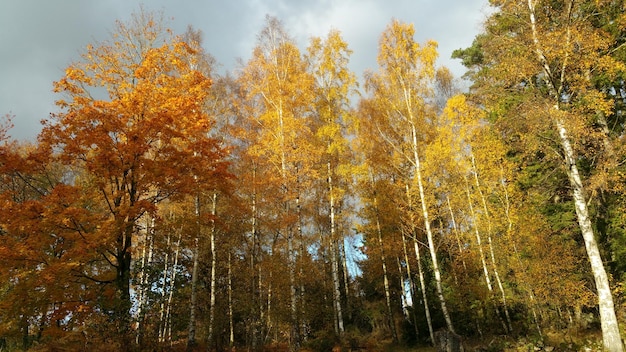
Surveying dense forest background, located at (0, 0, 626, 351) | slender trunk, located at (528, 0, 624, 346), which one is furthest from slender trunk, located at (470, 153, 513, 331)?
slender trunk, located at (528, 0, 624, 346)

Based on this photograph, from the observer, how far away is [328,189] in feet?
47.6

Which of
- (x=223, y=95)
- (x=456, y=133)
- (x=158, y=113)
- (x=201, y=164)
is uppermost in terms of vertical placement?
(x=223, y=95)

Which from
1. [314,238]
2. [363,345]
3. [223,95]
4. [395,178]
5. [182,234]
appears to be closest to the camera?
[182,234]

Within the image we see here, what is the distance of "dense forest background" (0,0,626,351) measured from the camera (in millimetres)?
7770

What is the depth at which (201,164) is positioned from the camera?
8.93 m

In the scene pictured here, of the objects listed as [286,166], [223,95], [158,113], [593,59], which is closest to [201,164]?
[158,113]

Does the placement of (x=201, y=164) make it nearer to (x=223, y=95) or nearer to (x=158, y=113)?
(x=158, y=113)

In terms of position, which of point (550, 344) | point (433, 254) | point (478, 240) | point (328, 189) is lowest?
point (550, 344)

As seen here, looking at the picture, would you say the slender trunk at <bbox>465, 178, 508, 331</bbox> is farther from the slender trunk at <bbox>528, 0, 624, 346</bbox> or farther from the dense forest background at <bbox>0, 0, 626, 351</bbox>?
the slender trunk at <bbox>528, 0, 624, 346</bbox>

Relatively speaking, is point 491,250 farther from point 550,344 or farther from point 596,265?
point 596,265

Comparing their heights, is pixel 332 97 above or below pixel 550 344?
above

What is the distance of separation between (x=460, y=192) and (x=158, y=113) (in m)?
13.4

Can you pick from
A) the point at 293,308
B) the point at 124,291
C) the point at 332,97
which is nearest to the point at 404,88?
the point at 332,97

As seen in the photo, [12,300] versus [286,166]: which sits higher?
[286,166]
